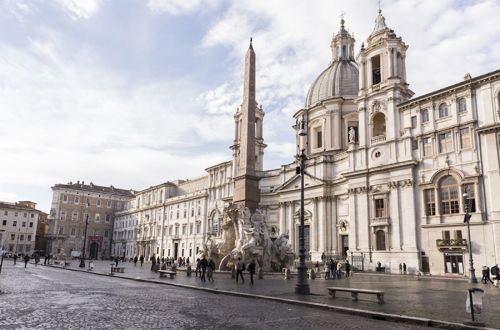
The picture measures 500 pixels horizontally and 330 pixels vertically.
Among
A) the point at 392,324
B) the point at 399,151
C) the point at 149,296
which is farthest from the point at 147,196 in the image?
the point at 392,324

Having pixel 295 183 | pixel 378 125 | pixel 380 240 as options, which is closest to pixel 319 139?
pixel 295 183

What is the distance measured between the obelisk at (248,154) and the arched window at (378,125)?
1954cm

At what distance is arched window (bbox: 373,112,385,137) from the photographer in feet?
140

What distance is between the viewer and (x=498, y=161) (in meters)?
30.7

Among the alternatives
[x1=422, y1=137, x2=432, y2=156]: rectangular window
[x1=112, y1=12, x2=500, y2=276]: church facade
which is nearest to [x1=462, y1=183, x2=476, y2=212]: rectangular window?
[x1=112, y1=12, x2=500, y2=276]: church facade

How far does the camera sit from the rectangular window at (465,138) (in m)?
33.2

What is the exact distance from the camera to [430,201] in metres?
35.3

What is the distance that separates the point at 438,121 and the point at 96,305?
33462 millimetres

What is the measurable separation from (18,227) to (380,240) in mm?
74302

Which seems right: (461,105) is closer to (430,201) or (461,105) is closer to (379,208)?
(430,201)

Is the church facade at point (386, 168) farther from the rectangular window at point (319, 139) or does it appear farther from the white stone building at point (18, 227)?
the white stone building at point (18, 227)

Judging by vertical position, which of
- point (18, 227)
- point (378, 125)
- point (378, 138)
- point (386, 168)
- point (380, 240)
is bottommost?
point (380, 240)

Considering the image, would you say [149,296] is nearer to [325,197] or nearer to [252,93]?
[252,93]

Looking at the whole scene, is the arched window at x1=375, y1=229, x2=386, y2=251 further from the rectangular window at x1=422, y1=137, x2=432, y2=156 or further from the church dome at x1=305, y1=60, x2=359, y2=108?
the church dome at x1=305, y1=60, x2=359, y2=108
